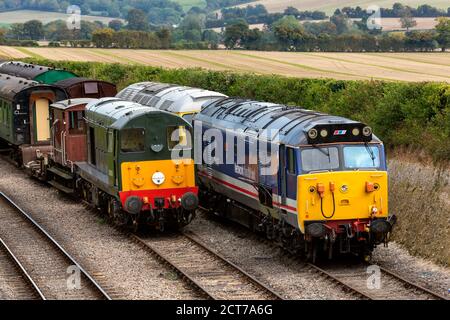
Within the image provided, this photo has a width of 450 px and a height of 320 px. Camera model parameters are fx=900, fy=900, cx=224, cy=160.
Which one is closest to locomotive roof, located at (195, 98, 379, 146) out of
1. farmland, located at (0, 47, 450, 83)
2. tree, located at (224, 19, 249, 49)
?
farmland, located at (0, 47, 450, 83)

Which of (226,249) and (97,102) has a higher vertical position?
(97,102)

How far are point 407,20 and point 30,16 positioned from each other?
100635 millimetres

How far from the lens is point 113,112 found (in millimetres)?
23984

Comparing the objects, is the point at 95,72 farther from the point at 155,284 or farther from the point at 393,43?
the point at 155,284

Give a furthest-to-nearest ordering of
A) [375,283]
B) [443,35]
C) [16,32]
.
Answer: [16,32], [443,35], [375,283]

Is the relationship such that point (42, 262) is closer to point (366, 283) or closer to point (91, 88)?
point (366, 283)

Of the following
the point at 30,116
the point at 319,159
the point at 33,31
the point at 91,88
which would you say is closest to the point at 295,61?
the point at 91,88

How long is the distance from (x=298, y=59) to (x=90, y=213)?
4205 centimetres

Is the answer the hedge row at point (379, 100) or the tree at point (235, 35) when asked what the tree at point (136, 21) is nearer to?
the tree at point (235, 35)

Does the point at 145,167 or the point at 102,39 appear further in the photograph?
the point at 102,39

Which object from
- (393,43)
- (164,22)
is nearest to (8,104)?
(393,43)

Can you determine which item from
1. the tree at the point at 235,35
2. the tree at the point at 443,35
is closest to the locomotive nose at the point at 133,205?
the tree at the point at 443,35

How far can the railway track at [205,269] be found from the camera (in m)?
17.5

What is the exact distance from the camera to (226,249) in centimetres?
2173
